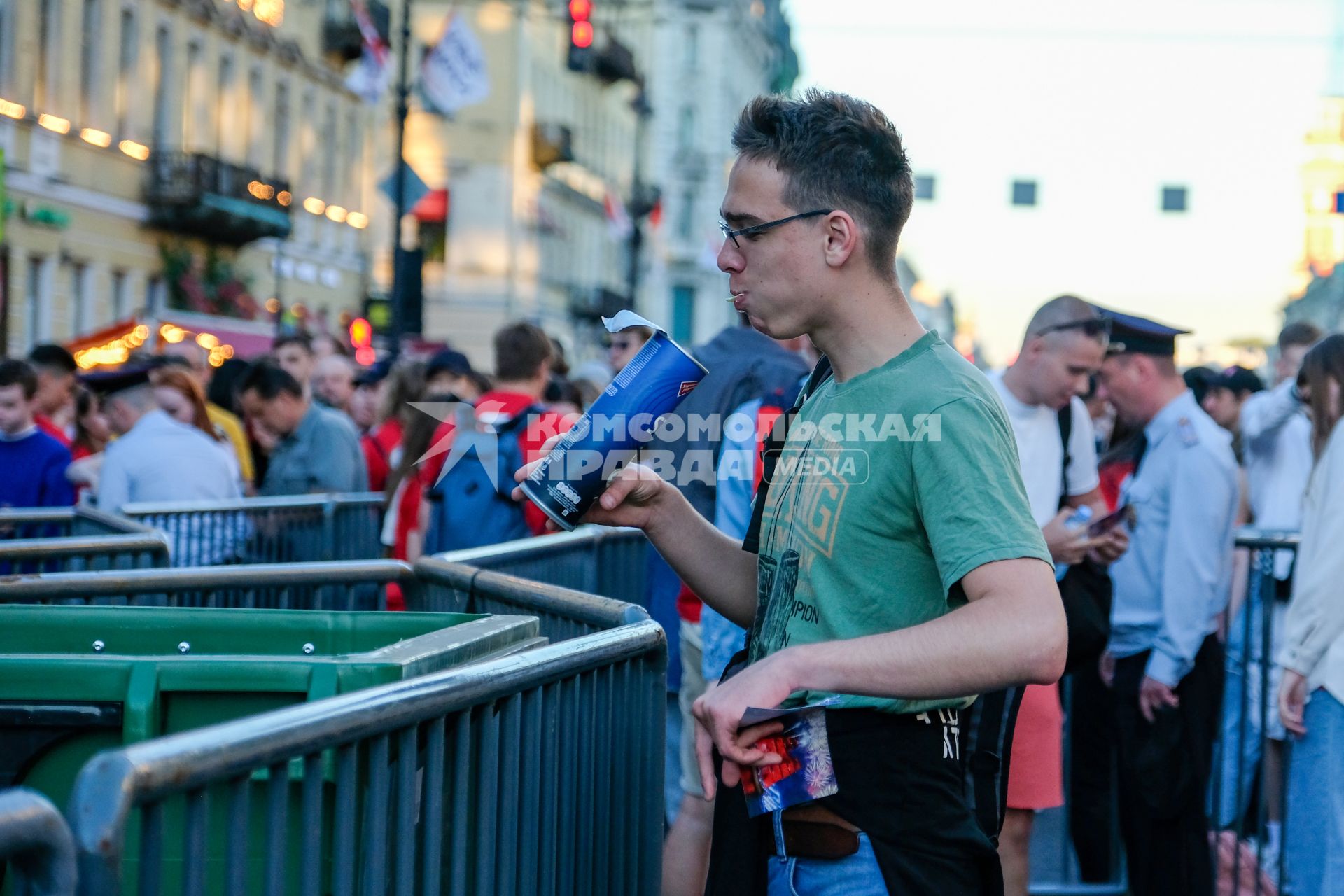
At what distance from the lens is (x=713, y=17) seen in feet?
279

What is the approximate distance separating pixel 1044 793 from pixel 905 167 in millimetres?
2727

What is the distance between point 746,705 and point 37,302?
1024 inches

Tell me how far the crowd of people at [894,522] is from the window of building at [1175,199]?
25.6m

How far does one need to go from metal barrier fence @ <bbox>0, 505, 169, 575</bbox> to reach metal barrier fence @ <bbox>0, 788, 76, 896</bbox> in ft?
11.1

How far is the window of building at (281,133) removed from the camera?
36.6 m

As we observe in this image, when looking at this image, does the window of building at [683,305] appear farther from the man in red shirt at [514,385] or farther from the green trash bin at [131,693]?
the green trash bin at [131,693]

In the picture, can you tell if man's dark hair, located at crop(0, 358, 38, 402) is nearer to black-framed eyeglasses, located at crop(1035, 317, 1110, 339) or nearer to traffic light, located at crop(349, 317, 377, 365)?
black-framed eyeglasses, located at crop(1035, 317, 1110, 339)

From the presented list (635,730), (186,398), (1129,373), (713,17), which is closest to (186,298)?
(186,398)

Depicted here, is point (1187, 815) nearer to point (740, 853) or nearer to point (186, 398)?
point (740, 853)

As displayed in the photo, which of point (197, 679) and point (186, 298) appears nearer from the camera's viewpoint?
point (197, 679)

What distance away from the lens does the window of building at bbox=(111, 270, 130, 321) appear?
29.3 metres

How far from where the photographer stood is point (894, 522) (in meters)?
2.48

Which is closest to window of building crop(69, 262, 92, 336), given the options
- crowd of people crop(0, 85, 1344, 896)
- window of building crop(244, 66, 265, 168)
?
window of building crop(244, 66, 265, 168)

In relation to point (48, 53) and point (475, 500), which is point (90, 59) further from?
point (475, 500)
